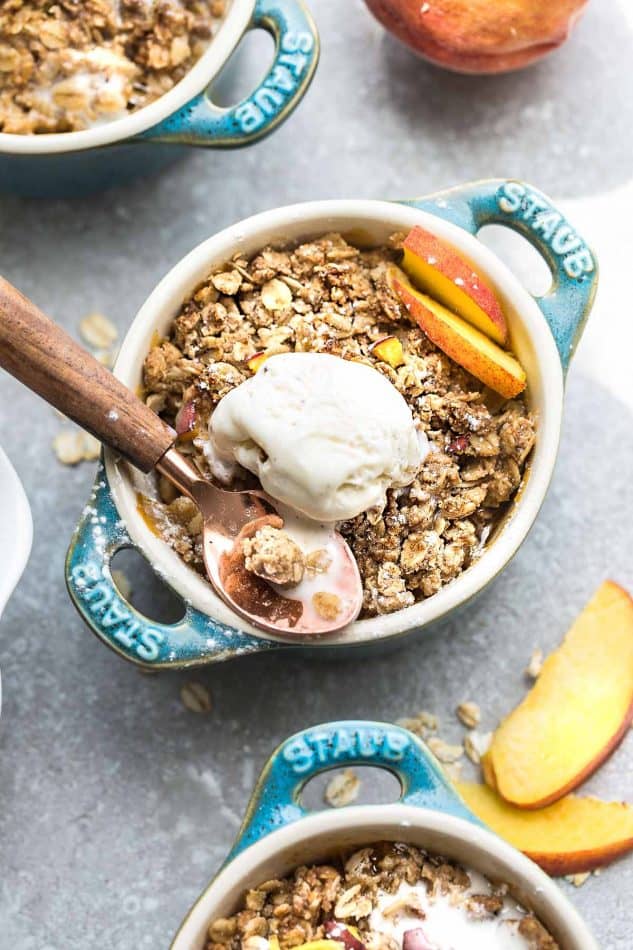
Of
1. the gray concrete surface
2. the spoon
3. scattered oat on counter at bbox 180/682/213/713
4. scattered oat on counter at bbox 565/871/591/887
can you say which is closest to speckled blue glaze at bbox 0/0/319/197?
the gray concrete surface

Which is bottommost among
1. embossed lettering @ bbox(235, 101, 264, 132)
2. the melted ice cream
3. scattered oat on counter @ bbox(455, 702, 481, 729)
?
scattered oat on counter @ bbox(455, 702, 481, 729)

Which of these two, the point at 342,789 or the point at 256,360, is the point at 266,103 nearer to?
the point at 256,360

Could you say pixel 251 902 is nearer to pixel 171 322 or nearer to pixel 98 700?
pixel 98 700

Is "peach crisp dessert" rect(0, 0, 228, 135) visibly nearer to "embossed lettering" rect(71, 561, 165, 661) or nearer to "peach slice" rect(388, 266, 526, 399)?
"peach slice" rect(388, 266, 526, 399)

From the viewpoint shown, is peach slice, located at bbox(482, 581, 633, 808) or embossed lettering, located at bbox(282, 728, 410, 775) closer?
embossed lettering, located at bbox(282, 728, 410, 775)

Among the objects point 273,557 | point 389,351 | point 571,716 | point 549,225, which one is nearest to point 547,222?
point 549,225

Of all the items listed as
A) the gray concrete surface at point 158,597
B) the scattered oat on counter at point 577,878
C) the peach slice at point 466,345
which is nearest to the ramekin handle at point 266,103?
the gray concrete surface at point 158,597
